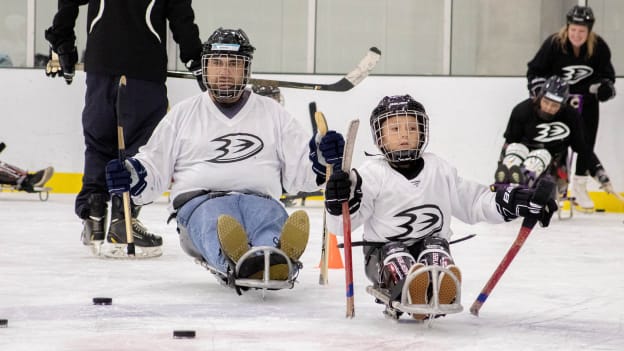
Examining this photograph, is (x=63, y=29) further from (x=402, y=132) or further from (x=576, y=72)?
(x=576, y=72)

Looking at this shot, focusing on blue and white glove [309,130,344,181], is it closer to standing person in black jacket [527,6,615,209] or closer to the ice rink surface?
the ice rink surface

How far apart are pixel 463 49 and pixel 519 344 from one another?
5.67 metres

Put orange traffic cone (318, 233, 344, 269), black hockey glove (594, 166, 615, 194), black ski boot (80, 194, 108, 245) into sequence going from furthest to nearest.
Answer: black hockey glove (594, 166, 615, 194)
black ski boot (80, 194, 108, 245)
orange traffic cone (318, 233, 344, 269)

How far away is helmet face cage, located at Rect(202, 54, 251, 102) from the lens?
10.8 feet

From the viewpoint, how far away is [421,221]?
2.83 m

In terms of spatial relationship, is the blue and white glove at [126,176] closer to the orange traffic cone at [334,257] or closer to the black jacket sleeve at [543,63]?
the orange traffic cone at [334,257]

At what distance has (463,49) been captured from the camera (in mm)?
7941

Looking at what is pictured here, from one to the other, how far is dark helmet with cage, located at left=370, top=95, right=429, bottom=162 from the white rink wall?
4.47 metres

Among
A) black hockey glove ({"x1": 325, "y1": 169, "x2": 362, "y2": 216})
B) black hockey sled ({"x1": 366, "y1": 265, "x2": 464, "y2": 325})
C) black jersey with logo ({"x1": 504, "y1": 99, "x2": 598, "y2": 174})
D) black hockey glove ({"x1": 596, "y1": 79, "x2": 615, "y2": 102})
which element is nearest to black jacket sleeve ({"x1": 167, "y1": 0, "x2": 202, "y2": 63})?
black hockey glove ({"x1": 325, "y1": 169, "x2": 362, "y2": 216})

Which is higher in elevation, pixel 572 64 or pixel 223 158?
pixel 572 64

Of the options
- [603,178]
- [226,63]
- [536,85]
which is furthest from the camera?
[536,85]

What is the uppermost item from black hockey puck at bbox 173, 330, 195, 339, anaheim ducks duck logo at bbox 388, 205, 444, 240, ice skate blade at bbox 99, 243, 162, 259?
anaheim ducks duck logo at bbox 388, 205, 444, 240

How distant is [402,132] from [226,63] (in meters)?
0.72

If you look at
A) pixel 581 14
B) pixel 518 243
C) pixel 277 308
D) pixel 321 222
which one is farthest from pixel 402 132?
pixel 581 14
